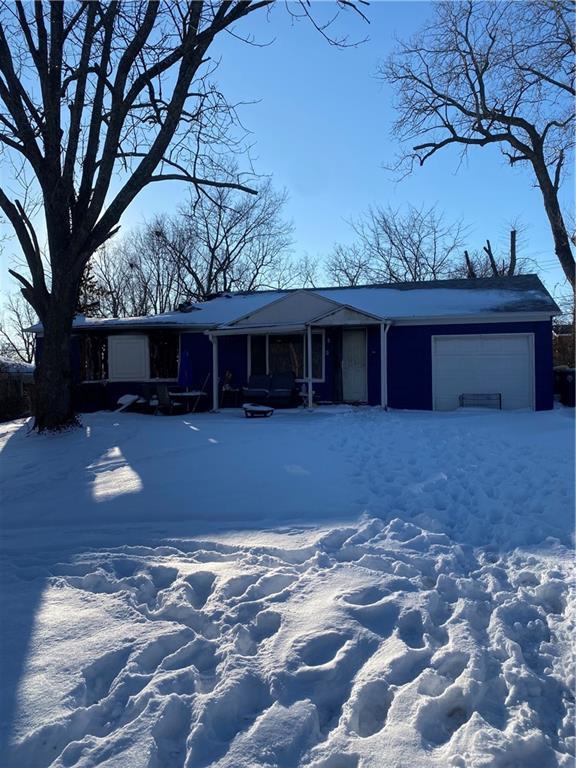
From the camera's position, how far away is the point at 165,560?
177 inches

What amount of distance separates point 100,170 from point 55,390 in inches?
173

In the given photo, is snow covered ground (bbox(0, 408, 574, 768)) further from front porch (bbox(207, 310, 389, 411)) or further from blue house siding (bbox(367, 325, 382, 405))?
blue house siding (bbox(367, 325, 382, 405))

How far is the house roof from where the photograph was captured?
1545cm

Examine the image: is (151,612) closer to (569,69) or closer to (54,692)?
(54,692)

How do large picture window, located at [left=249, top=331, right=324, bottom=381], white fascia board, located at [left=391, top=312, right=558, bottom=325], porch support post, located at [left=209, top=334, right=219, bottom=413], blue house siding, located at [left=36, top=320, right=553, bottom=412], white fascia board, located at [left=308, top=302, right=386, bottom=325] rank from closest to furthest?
white fascia board, located at [left=391, top=312, right=558, bottom=325] → white fascia board, located at [left=308, top=302, right=386, bottom=325] → blue house siding, located at [left=36, top=320, right=553, bottom=412] → porch support post, located at [left=209, top=334, right=219, bottom=413] → large picture window, located at [left=249, top=331, right=324, bottom=381]

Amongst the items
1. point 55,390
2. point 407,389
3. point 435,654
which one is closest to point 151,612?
point 435,654

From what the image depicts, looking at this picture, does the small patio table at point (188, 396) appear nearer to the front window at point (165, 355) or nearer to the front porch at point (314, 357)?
the front porch at point (314, 357)

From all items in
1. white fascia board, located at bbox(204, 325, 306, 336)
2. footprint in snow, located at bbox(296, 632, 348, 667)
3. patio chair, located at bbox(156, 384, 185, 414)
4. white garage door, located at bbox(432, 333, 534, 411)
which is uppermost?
white fascia board, located at bbox(204, 325, 306, 336)

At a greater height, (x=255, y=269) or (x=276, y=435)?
(x=255, y=269)

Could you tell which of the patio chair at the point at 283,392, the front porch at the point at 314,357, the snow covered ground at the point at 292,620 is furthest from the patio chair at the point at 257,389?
the snow covered ground at the point at 292,620

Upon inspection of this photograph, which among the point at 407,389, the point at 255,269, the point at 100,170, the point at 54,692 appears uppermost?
the point at 255,269

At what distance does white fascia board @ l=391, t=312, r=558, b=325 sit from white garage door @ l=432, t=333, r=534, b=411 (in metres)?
0.42

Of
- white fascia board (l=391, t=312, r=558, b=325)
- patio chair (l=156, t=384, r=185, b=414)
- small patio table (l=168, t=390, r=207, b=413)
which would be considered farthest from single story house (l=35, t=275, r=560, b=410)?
patio chair (l=156, t=384, r=185, b=414)

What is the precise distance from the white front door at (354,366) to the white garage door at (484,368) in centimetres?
202
